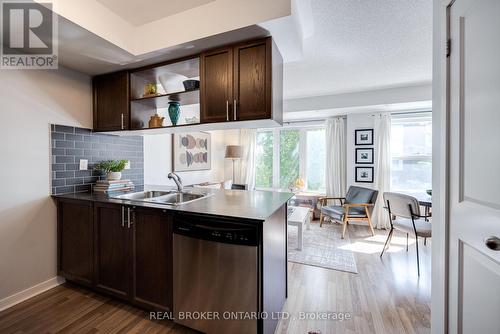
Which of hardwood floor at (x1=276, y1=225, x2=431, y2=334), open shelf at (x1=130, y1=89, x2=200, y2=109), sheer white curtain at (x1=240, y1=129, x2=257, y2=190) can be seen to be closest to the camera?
hardwood floor at (x1=276, y1=225, x2=431, y2=334)

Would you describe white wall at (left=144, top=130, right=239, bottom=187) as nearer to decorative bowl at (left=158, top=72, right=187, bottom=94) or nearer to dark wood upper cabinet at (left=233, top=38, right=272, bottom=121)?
decorative bowl at (left=158, top=72, right=187, bottom=94)

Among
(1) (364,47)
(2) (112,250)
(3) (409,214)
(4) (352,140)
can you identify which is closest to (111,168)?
(2) (112,250)

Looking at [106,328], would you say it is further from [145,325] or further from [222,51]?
[222,51]

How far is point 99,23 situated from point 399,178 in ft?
16.2

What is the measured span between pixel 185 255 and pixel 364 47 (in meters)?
2.71

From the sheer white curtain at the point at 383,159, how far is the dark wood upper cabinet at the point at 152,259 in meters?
3.97

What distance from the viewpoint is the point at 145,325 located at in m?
1.59

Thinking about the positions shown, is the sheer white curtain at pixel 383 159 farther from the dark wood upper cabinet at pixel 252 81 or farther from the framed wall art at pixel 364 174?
the dark wood upper cabinet at pixel 252 81

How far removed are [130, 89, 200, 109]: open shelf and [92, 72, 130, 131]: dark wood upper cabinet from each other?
5.6 inches

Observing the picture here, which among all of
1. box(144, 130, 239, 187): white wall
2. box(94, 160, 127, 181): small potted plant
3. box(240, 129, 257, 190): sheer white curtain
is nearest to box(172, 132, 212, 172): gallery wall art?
box(144, 130, 239, 187): white wall

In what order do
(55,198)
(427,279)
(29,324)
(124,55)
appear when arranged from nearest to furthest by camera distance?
(29,324), (124,55), (55,198), (427,279)

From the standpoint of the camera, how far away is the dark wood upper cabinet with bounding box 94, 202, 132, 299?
1.69m

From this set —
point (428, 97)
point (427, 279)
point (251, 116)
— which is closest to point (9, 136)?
point (251, 116)

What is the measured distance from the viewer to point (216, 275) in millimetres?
1335
